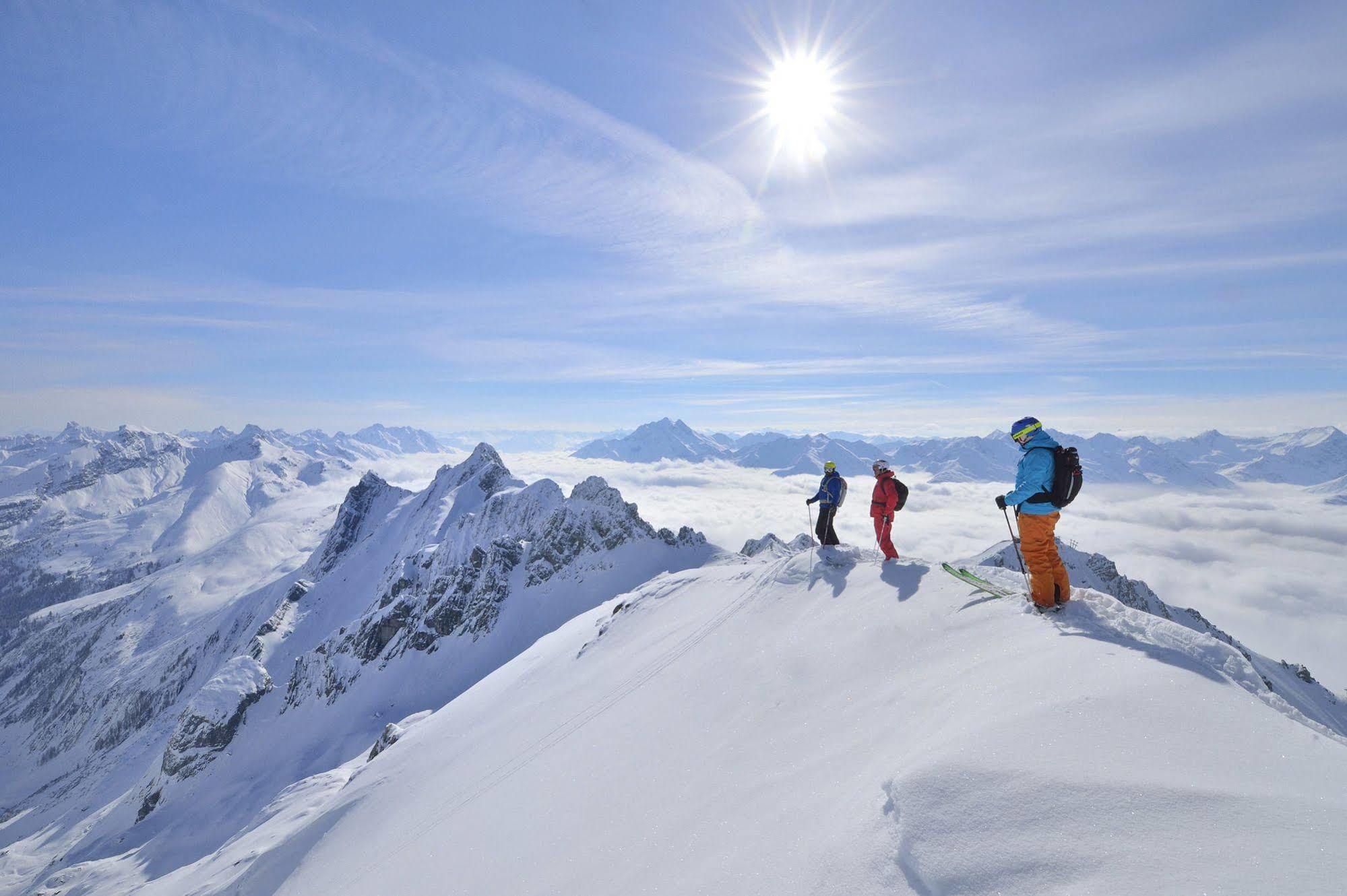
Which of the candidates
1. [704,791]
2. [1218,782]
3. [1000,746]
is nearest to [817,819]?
[1000,746]

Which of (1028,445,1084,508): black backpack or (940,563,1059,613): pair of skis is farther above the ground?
(1028,445,1084,508): black backpack

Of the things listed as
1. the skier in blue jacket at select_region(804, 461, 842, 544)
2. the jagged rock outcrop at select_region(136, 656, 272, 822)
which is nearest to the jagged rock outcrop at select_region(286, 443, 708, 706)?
the jagged rock outcrop at select_region(136, 656, 272, 822)

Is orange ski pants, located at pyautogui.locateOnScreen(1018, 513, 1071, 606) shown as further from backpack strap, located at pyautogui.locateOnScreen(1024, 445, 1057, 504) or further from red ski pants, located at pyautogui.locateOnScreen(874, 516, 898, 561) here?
red ski pants, located at pyautogui.locateOnScreen(874, 516, 898, 561)

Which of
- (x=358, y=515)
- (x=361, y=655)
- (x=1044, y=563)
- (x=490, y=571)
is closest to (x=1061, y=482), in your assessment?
(x=1044, y=563)

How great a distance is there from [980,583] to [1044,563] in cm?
A: 207

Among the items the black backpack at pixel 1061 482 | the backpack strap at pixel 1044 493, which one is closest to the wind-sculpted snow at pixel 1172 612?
the black backpack at pixel 1061 482

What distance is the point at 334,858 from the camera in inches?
691

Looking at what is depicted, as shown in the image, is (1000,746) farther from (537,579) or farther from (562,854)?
(537,579)

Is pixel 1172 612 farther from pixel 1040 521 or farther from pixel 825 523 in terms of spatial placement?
pixel 1040 521

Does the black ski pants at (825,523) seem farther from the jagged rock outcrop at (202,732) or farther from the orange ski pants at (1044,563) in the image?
the jagged rock outcrop at (202,732)

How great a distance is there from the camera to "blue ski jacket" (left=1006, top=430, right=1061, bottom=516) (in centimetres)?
881

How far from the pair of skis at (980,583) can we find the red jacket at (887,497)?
6.25ft

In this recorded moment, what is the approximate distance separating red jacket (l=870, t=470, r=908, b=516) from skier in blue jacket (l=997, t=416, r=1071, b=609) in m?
4.79

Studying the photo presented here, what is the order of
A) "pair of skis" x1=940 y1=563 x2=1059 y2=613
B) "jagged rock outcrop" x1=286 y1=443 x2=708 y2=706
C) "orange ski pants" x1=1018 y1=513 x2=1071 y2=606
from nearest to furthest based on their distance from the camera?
"orange ski pants" x1=1018 y1=513 x2=1071 y2=606 < "pair of skis" x1=940 y1=563 x2=1059 y2=613 < "jagged rock outcrop" x1=286 y1=443 x2=708 y2=706
